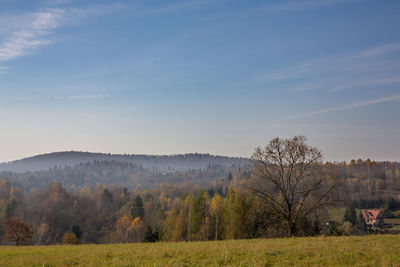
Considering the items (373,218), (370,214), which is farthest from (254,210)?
(370,214)

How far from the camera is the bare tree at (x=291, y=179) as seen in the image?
94.0ft

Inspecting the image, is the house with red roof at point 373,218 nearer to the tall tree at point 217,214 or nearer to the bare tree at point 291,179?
the tall tree at point 217,214

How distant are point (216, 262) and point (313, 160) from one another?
20205mm

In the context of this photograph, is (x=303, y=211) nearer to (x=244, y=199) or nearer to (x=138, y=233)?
(x=244, y=199)

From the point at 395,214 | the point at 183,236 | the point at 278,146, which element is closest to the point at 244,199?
the point at 183,236

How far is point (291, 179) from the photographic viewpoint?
29922mm

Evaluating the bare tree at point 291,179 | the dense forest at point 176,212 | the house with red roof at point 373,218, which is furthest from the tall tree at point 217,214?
the house with red roof at point 373,218

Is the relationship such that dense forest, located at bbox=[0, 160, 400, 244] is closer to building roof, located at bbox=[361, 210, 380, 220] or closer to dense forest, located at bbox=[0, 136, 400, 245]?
dense forest, located at bbox=[0, 136, 400, 245]

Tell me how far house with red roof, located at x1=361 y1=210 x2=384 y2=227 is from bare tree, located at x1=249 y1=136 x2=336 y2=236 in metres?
78.6

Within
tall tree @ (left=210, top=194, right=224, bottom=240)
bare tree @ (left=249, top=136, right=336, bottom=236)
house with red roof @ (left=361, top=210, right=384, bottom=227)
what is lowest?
house with red roof @ (left=361, top=210, right=384, bottom=227)

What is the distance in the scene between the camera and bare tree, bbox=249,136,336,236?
1128 inches

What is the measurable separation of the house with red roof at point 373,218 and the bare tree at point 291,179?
78606 mm

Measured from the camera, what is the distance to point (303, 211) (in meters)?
Answer: 30.2

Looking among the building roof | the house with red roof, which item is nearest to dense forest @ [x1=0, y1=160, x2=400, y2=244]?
the building roof
